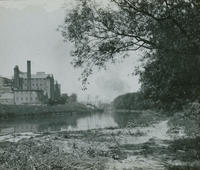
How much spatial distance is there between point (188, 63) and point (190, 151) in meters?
4.52

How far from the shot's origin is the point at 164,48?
1558 centimetres

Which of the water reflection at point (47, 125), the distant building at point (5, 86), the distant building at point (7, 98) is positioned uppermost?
the distant building at point (5, 86)

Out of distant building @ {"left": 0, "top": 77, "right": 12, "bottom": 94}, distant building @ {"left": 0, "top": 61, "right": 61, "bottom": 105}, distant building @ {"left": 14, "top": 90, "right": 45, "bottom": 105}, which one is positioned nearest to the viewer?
distant building @ {"left": 0, "top": 61, "right": 61, "bottom": 105}

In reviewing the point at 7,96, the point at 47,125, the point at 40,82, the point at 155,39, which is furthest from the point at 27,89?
the point at 155,39

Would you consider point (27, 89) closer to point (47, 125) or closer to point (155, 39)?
point (47, 125)

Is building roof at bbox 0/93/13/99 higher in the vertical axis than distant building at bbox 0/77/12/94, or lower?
lower

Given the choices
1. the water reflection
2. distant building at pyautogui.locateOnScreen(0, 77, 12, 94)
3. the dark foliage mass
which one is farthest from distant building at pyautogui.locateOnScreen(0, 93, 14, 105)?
the dark foliage mass

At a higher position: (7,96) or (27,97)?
(7,96)

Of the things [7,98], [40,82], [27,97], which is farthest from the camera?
[40,82]

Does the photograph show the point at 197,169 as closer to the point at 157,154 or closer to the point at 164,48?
the point at 157,154

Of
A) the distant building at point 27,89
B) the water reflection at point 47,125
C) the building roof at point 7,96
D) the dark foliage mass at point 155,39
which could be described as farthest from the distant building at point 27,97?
the dark foliage mass at point 155,39

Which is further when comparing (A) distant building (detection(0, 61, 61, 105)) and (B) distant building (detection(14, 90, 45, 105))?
(B) distant building (detection(14, 90, 45, 105))

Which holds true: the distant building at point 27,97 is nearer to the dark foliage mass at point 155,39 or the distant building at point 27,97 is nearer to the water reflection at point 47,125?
the water reflection at point 47,125

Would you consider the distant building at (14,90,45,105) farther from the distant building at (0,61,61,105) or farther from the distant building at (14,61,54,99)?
the distant building at (14,61,54,99)
